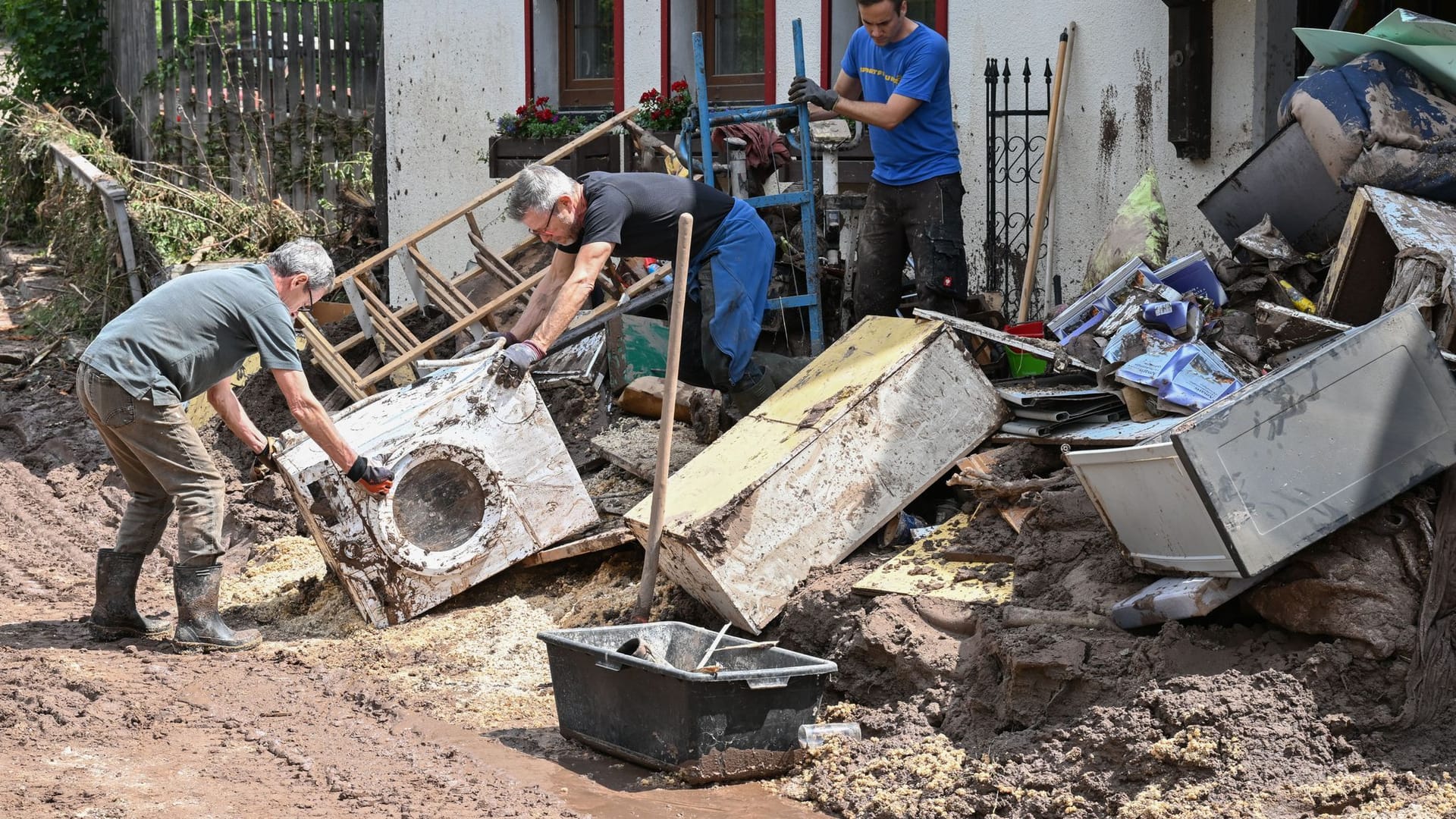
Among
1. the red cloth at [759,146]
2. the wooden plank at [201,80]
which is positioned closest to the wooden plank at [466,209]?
the red cloth at [759,146]

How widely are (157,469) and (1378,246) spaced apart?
16.0ft

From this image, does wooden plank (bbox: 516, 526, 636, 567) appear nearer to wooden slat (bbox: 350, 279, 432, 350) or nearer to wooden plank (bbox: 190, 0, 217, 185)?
wooden slat (bbox: 350, 279, 432, 350)

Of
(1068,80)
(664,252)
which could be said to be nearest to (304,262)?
(664,252)

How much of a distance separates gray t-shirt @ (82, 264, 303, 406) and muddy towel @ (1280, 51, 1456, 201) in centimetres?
424

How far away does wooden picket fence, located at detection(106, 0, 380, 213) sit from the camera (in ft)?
46.3

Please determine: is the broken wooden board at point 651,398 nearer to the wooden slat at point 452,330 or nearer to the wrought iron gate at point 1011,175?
the wooden slat at point 452,330

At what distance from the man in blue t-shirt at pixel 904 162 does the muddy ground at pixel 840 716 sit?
5.97 feet

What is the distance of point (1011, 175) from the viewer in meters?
8.10

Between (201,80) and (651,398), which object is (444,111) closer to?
(651,398)

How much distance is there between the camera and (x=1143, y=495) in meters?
4.32

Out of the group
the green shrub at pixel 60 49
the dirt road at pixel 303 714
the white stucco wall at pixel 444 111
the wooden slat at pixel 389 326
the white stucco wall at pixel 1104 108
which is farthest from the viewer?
the green shrub at pixel 60 49

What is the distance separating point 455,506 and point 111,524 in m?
3.00

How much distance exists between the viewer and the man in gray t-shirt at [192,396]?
548 cm

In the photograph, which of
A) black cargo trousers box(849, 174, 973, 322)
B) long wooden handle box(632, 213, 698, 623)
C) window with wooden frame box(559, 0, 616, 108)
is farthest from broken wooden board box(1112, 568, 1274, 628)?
window with wooden frame box(559, 0, 616, 108)
